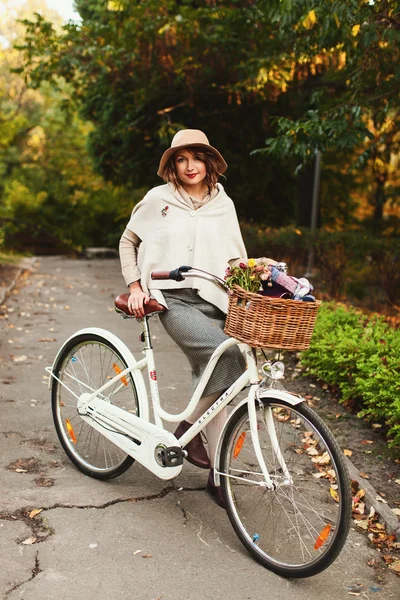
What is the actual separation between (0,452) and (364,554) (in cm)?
241

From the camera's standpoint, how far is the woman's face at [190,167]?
368 centimetres

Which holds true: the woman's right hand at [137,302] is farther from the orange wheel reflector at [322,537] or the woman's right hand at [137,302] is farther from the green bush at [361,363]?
the green bush at [361,363]

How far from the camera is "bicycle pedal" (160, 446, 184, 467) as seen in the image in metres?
3.55

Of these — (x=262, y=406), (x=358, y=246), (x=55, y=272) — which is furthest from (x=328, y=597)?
(x=55, y=272)

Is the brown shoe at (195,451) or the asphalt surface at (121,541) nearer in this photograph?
the asphalt surface at (121,541)

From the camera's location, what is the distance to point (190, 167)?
12.1 feet

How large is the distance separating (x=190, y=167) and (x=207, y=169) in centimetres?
14

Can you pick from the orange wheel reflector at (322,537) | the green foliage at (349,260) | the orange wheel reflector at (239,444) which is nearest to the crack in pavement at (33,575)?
the orange wheel reflector at (239,444)

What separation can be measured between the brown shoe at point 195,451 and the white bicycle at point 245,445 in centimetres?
15

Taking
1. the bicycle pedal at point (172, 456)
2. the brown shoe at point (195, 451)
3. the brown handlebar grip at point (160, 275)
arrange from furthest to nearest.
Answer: the brown shoe at point (195, 451), the bicycle pedal at point (172, 456), the brown handlebar grip at point (160, 275)

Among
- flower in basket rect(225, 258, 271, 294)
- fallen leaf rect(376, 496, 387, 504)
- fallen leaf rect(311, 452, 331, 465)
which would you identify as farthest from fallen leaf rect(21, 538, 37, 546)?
fallen leaf rect(376, 496, 387, 504)

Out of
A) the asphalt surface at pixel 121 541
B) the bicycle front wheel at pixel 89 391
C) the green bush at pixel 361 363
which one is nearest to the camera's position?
the asphalt surface at pixel 121 541

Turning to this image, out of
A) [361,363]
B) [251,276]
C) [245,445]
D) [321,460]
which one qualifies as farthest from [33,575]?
[361,363]

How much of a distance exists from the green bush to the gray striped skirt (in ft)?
4.06
